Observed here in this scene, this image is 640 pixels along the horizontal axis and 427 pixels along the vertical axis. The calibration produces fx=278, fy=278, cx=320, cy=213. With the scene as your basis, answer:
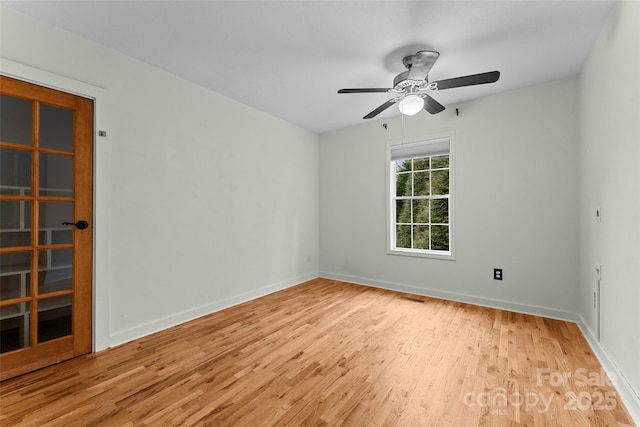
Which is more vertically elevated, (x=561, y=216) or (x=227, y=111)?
(x=227, y=111)

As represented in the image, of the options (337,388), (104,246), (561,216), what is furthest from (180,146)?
(561,216)

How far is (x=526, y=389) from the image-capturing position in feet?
6.05

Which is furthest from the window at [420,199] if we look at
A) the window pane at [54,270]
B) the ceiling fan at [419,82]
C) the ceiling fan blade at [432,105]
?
the window pane at [54,270]

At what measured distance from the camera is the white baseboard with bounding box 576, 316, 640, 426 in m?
1.61

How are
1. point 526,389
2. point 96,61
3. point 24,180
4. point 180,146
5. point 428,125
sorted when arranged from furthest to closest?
1. point 428,125
2. point 180,146
3. point 96,61
4. point 24,180
5. point 526,389

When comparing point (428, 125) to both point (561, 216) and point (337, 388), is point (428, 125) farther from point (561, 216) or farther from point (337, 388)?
point (337, 388)

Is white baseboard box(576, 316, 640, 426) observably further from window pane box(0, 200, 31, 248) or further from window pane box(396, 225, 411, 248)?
window pane box(0, 200, 31, 248)

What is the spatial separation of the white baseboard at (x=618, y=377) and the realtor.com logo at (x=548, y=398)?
43mm

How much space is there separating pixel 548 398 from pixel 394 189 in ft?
10.1

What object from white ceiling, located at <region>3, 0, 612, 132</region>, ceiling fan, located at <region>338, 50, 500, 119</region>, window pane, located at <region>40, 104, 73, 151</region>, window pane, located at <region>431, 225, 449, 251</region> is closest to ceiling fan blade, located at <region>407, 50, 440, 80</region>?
ceiling fan, located at <region>338, 50, 500, 119</region>

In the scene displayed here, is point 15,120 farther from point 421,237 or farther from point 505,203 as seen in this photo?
point 505,203

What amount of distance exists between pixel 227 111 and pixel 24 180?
2.06m

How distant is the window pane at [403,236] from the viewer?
437 cm

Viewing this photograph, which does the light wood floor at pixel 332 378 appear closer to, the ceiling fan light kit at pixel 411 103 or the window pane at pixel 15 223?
the window pane at pixel 15 223
